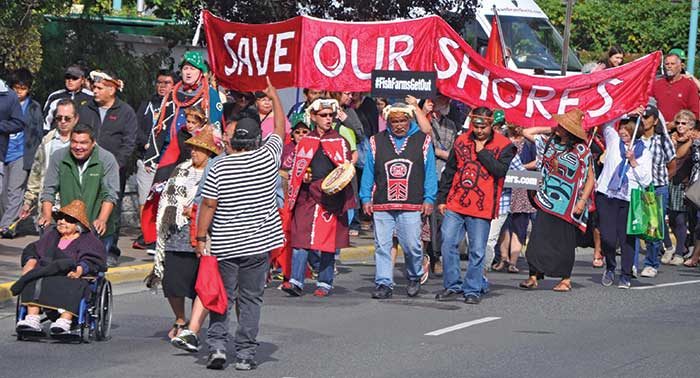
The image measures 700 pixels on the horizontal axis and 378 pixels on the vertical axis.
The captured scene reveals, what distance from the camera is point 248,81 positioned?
629 inches

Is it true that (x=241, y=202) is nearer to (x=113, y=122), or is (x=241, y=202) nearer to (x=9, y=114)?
(x=113, y=122)

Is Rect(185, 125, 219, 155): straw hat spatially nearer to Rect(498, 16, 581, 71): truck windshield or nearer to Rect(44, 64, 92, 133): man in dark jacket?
Rect(44, 64, 92, 133): man in dark jacket

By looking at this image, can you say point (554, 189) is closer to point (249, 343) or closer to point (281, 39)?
point (281, 39)

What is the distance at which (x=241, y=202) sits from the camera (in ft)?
33.2

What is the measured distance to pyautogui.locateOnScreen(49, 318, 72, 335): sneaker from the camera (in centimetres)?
1108

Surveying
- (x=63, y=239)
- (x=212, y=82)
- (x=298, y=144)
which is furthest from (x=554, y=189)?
(x=63, y=239)

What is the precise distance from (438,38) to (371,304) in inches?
123


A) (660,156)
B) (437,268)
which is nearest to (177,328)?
(437,268)

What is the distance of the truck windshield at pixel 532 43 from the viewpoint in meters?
28.6

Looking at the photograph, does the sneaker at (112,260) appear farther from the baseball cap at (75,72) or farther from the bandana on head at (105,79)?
the baseball cap at (75,72)

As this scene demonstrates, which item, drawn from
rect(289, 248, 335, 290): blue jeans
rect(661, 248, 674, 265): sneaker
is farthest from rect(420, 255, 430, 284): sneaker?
rect(661, 248, 674, 265): sneaker

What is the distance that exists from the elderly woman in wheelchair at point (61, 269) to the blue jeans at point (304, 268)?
3.06 metres

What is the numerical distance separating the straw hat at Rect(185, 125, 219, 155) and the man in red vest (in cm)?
355

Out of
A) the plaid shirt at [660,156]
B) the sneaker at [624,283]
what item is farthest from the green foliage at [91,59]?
the sneaker at [624,283]
